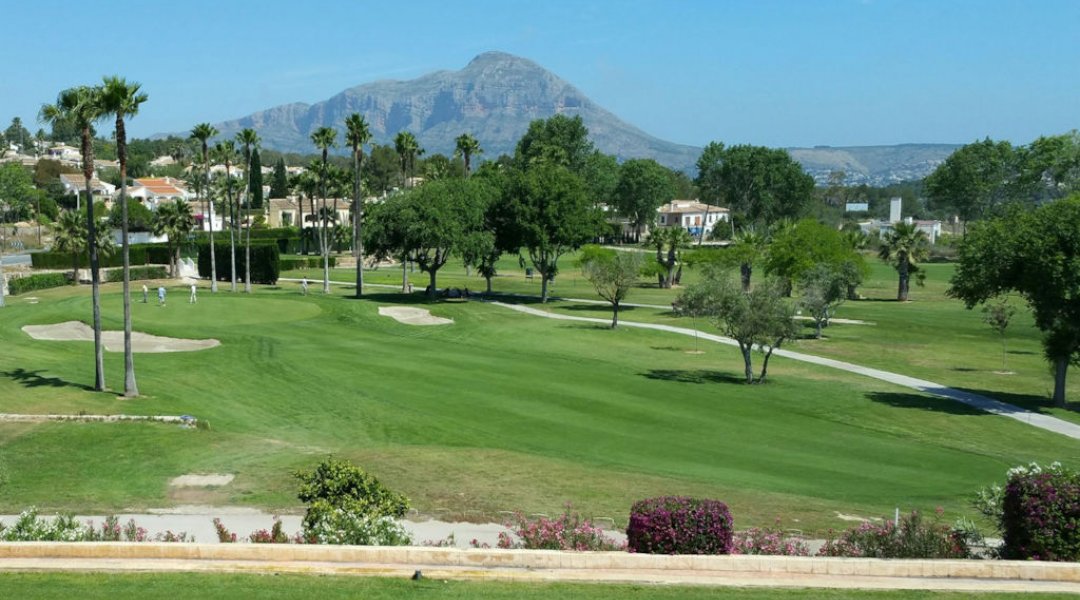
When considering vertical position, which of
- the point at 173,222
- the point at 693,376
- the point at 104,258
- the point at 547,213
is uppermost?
the point at 547,213

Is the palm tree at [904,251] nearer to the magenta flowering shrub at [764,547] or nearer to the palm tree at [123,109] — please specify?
the palm tree at [123,109]

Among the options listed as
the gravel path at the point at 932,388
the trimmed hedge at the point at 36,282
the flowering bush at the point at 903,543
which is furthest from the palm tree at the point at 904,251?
the flowering bush at the point at 903,543

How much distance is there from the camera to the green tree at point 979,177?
6900 inches

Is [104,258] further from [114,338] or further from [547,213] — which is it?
[114,338]

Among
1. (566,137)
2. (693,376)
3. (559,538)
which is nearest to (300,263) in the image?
(693,376)

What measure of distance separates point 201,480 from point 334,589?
11235mm

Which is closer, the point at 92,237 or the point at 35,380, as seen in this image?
the point at 92,237

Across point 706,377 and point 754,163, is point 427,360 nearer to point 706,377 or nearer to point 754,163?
point 706,377

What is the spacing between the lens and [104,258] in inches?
3386

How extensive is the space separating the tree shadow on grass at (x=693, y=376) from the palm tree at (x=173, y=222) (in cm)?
5510

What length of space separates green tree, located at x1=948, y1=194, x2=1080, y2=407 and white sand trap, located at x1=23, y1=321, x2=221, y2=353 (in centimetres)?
3431

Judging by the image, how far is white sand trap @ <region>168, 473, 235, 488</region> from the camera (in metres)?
23.5

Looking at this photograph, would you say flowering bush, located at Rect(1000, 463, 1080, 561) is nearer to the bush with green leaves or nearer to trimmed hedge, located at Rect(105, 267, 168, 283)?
the bush with green leaves

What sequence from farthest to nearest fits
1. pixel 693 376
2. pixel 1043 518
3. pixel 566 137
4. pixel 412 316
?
pixel 566 137 → pixel 412 316 → pixel 693 376 → pixel 1043 518
